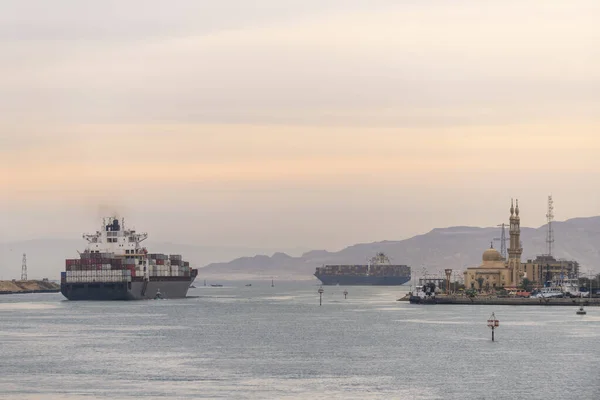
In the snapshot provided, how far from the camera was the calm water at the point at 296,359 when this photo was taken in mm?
79438

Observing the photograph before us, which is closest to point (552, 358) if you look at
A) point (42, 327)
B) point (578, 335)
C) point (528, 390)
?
point (528, 390)

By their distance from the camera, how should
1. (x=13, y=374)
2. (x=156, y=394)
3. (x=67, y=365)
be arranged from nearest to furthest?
(x=156, y=394) < (x=13, y=374) < (x=67, y=365)

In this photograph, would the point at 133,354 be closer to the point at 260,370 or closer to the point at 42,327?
the point at 260,370

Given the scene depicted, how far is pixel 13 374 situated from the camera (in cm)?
8800

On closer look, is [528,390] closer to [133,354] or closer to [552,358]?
[552,358]

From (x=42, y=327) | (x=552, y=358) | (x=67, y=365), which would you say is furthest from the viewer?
(x=42, y=327)

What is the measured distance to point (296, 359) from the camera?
10144cm

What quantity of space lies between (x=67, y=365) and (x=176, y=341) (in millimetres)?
28388

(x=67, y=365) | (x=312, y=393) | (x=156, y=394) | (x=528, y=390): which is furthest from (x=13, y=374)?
(x=528, y=390)

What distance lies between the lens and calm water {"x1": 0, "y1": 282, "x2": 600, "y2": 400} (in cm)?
7944

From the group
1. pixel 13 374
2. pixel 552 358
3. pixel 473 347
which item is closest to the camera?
pixel 13 374

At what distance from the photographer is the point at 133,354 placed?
105 m

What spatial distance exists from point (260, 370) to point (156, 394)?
1649cm

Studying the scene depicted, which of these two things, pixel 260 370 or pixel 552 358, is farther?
pixel 552 358
